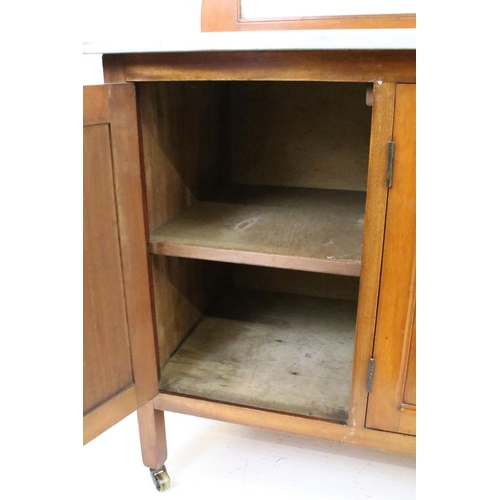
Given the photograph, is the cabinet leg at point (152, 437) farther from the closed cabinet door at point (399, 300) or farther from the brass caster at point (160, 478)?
the closed cabinet door at point (399, 300)

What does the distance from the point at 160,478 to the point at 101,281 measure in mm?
499

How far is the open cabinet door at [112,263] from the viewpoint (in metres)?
0.68

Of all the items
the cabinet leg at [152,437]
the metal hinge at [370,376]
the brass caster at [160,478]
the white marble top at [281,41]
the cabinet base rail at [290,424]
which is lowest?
the brass caster at [160,478]

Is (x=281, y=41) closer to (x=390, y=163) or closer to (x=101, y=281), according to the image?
(x=390, y=163)

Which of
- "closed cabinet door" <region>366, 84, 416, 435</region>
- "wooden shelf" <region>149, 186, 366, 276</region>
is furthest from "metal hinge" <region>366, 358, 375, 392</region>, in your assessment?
"wooden shelf" <region>149, 186, 366, 276</region>

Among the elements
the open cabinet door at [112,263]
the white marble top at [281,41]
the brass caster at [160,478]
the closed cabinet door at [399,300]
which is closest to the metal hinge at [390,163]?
the closed cabinet door at [399,300]

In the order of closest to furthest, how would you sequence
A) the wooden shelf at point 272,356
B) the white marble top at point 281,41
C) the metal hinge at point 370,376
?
the white marble top at point 281,41, the metal hinge at point 370,376, the wooden shelf at point 272,356

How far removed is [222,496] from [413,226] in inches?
26.3

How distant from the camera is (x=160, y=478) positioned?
3.22 feet

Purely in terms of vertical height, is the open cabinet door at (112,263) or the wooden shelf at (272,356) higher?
the open cabinet door at (112,263)

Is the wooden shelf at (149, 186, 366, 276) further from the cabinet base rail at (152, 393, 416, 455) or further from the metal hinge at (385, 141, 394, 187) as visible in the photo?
the cabinet base rail at (152, 393, 416, 455)

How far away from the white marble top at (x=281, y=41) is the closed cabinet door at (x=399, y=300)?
7 centimetres

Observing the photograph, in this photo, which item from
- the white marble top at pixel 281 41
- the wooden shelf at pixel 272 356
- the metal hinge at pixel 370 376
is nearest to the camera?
the white marble top at pixel 281 41

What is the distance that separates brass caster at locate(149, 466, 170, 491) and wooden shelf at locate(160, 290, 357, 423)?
197mm
